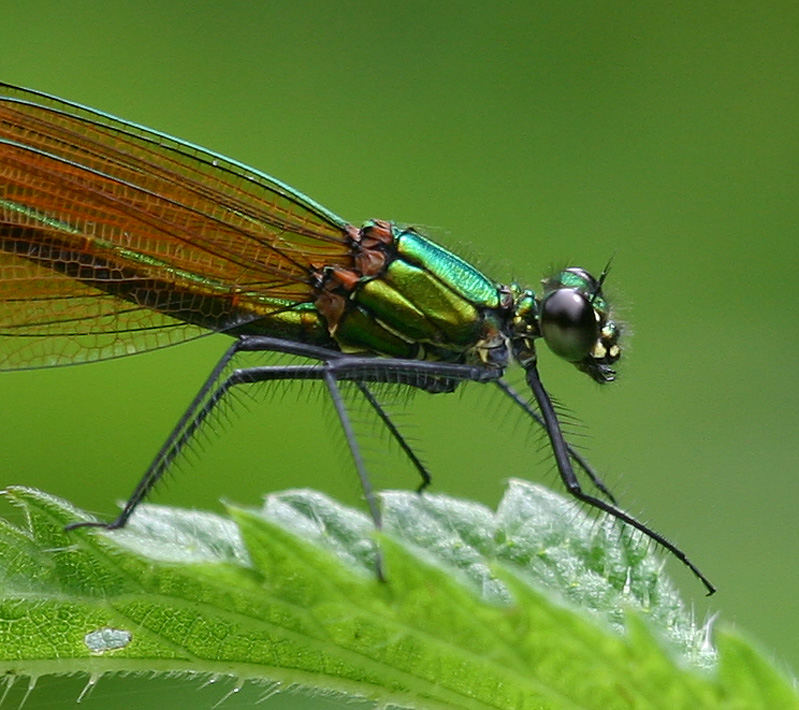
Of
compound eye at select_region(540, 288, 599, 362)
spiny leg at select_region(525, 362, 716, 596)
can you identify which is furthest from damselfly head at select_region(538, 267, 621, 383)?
spiny leg at select_region(525, 362, 716, 596)

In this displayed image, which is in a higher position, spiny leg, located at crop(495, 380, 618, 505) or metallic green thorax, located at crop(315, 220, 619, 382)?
metallic green thorax, located at crop(315, 220, 619, 382)

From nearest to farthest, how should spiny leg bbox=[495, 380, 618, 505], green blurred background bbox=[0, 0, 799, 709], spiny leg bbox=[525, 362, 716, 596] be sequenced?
1. spiny leg bbox=[525, 362, 716, 596]
2. spiny leg bbox=[495, 380, 618, 505]
3. green blurred background bbox=[0, 0, 799, 709]

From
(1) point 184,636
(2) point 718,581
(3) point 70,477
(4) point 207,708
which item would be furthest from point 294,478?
(1) point 184,636

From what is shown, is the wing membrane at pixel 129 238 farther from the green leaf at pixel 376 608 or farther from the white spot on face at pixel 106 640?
the white spot on face at pixel 106 640

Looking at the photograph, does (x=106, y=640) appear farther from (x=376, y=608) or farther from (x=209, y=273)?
(x=209, y=273)

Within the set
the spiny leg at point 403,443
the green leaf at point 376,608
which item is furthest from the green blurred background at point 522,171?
the green leaf at point 376,608

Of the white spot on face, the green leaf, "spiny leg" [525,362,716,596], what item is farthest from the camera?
"spiny leg" [525,362,716,596]

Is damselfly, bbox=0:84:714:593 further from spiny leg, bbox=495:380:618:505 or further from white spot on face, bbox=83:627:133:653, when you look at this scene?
white spot on face, bbox=83:627:133:653

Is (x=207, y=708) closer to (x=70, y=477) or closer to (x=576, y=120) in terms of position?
(x=70, y=477)
